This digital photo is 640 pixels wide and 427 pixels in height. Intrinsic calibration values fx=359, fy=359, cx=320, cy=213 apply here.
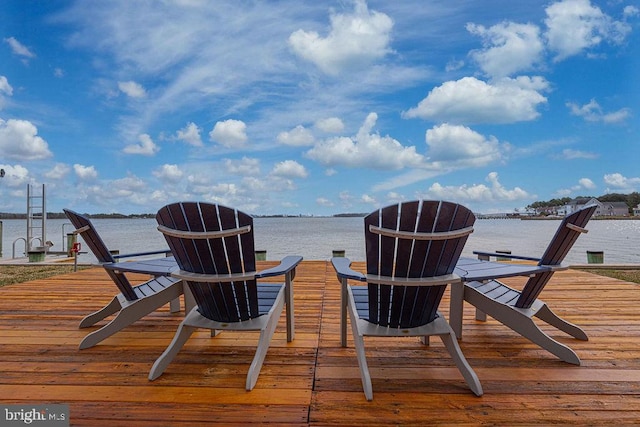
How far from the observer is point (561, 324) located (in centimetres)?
287

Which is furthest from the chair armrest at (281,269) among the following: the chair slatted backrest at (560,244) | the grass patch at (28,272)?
the grass patch at (28,272)

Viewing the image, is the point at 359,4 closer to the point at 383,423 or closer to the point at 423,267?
the point at 423,267

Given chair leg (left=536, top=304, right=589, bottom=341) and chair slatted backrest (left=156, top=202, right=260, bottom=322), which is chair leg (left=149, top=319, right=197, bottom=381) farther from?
chair leg (left=536, top=304, right=589, bottom=341)

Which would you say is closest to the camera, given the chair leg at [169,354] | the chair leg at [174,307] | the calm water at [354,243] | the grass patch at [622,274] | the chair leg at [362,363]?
the chair leg at [362,363]

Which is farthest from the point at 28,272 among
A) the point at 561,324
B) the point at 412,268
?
the point at 561,324

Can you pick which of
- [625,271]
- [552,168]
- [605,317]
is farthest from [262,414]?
[552,168]

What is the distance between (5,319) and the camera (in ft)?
11.1

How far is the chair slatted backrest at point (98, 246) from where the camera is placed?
2744mm

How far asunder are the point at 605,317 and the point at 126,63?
901 inches

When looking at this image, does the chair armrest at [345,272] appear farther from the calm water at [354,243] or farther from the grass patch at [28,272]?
the grass patch at [28,272]

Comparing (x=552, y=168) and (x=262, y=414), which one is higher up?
(x=552, y=168)

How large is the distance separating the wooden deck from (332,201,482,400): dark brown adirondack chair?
21cm

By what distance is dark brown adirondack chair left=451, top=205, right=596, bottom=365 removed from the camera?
247 centimetres

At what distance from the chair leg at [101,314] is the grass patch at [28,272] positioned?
4421mm
